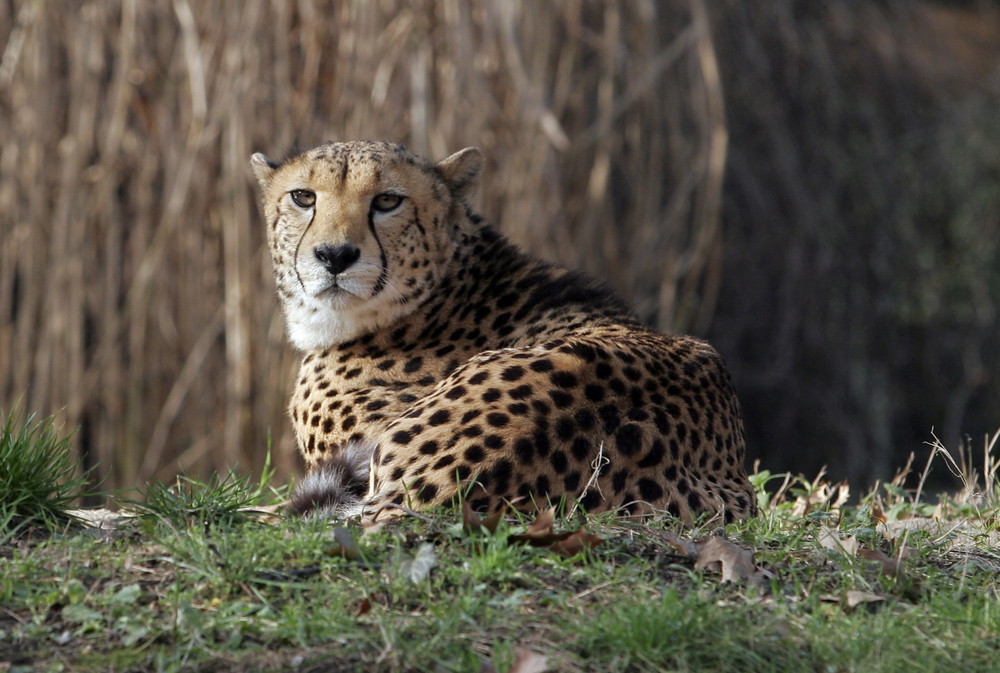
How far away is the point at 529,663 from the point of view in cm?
188

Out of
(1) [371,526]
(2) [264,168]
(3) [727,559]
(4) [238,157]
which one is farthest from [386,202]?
(4) [238,157]

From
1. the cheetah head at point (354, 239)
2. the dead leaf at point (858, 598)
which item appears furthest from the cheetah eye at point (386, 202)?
the dead leaf at point (858, 598)

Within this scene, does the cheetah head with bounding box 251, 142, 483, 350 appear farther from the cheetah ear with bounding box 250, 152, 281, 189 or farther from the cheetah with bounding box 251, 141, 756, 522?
the cheetah ear with bounding box 250, 152, 281, 189

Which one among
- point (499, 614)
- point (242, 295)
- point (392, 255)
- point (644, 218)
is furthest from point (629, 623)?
point (644, 218)

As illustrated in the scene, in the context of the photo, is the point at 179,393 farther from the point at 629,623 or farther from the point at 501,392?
Result: the point at 629,623

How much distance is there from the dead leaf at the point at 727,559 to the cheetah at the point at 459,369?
27 cm

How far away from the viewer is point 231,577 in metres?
2.12

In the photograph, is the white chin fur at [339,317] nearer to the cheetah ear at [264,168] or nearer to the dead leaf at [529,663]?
the cheetah ear at [264,168]

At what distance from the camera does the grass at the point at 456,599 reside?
1.94 m

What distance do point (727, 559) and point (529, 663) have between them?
0.53 meters

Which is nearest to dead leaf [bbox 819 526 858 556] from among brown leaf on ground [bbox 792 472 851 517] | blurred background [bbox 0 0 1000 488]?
brown leaf on ground [bbox 792 472 851 517]

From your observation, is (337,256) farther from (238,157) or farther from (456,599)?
(238,157)

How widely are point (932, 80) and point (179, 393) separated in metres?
5.56

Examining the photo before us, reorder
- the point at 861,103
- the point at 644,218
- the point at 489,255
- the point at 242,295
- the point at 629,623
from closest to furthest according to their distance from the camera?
the point at 629,623, the point at 489,255, the point at 242,295, the point at 644,218, the point at 861,103
